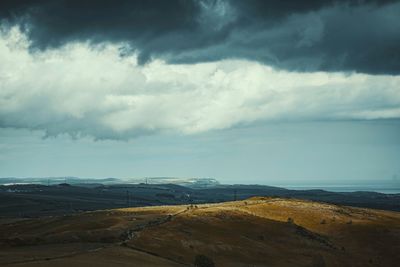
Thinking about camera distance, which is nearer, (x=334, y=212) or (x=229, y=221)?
(x=229, y=221)

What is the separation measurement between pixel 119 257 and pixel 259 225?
6156 centimetres

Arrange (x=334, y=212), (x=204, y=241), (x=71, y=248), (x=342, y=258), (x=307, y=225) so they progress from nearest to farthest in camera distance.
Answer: (x=71, y=248) → (x=204, y=241) → (x=342, y=258) → (x=307, y=225) → (x=334, y=212)

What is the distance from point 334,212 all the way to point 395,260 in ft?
152

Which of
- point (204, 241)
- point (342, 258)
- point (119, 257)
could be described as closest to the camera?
point (119, 257)

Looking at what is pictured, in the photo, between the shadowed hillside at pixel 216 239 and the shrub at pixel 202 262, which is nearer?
the shadowed hillside at pixel 216 239

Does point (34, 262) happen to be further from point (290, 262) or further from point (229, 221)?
point (229, 221)

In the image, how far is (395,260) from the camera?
4852 inches

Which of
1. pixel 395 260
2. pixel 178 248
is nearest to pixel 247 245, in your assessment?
pixel 178 248

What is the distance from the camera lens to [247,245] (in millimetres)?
113000

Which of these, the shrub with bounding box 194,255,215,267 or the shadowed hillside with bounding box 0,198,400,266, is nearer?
the shadowed hillside with bounding box 0,198,400,266

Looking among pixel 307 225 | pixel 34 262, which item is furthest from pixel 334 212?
pixel 34 262

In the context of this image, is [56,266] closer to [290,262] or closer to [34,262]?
[34,262]

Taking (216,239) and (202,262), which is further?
(216,239)

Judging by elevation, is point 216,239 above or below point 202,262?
above
